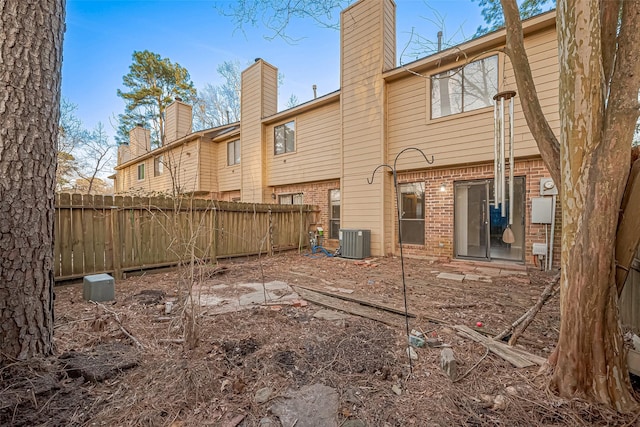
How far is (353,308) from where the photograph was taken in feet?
12.3

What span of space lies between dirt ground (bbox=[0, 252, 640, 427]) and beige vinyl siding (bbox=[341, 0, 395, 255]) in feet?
14.7

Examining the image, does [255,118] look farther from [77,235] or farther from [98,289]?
[98,289]

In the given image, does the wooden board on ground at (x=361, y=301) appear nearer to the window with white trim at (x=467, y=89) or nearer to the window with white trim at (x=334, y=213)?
the window with white trim at (x=334, y=213)

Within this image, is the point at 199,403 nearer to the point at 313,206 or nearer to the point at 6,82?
the point at 6,82

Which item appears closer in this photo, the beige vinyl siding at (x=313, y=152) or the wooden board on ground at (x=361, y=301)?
the wooden board on ground at (x=361, y=301)

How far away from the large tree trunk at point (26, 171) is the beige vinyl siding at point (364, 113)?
7.02 meters

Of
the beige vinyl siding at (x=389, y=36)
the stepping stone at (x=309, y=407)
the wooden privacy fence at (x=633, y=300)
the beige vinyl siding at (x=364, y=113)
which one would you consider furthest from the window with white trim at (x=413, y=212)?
the stepping stone at (x=309, y=407)

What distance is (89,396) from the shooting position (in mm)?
1831

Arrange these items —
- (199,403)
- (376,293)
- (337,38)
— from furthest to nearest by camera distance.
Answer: (337,38), (376,293), (199,403)

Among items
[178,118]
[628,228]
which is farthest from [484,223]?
[178,118]

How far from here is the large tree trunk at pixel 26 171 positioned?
195cm

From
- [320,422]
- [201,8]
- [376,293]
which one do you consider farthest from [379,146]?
[320,422]

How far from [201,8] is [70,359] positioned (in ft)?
24.1

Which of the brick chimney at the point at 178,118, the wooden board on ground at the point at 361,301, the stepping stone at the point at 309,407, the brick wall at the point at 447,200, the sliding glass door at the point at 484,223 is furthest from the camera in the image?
the brick chimney at the point at 178,118
